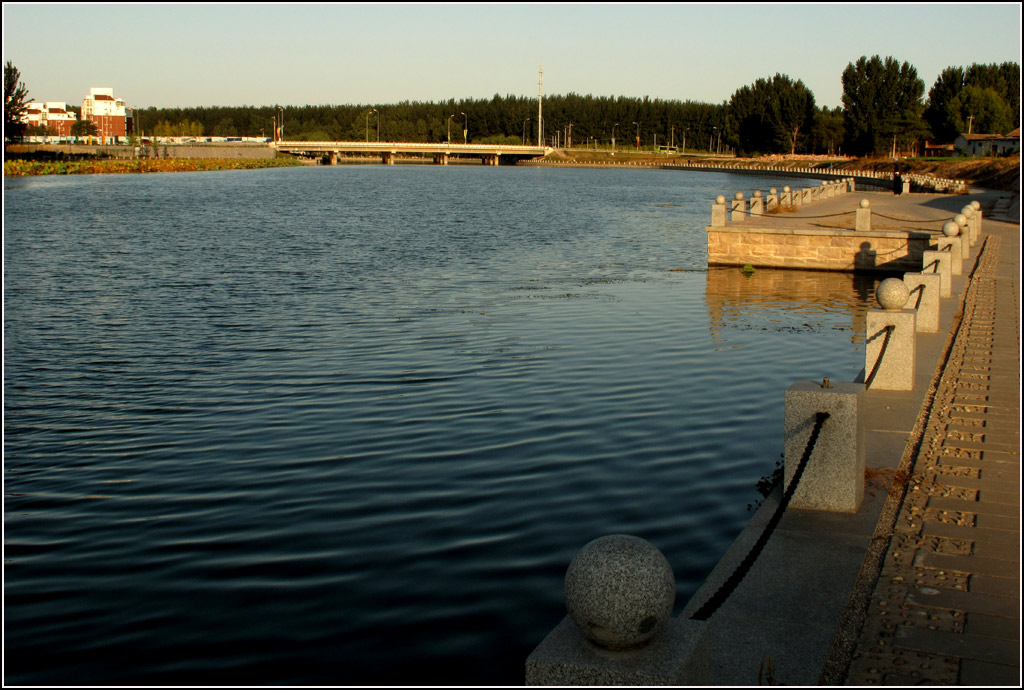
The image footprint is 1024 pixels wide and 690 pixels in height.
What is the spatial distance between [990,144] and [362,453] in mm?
109096

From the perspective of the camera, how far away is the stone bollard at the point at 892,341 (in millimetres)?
10047

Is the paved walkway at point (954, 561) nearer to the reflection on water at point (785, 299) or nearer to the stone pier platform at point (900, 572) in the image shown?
the stone pier platform at point (900, 572)

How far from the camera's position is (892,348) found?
10.1 metres

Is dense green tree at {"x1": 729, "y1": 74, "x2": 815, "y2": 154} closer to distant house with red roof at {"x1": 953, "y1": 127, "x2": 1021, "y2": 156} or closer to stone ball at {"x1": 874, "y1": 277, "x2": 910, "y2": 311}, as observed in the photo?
distant house with red roof at {"x1": 953, "y1": 127, "x2": 1021, "y2": 156}

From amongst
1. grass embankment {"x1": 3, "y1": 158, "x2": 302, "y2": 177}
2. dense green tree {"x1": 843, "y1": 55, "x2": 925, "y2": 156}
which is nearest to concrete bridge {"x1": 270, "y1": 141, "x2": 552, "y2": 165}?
grass embankment {"x1": 3, "y1": 158, "x2": 302, "y2": 177}

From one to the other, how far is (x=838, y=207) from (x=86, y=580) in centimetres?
3465

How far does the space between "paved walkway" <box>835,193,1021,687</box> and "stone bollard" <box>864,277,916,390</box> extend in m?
0.45

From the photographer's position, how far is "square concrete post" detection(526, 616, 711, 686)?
3.55 m

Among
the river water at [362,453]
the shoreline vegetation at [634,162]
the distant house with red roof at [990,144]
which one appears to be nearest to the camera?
the river water at [362,453]

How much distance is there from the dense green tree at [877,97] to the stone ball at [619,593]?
11737 cm

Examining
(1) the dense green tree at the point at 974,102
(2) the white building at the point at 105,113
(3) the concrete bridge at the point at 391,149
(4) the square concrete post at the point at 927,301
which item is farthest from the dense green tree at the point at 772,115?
(4) the square concrete post at the point at 927,301

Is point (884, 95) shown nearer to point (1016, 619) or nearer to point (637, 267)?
point (637, 267)

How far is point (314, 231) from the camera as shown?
1617 inches

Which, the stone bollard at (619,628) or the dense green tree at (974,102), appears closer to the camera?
the stone bollard at (619,628)
